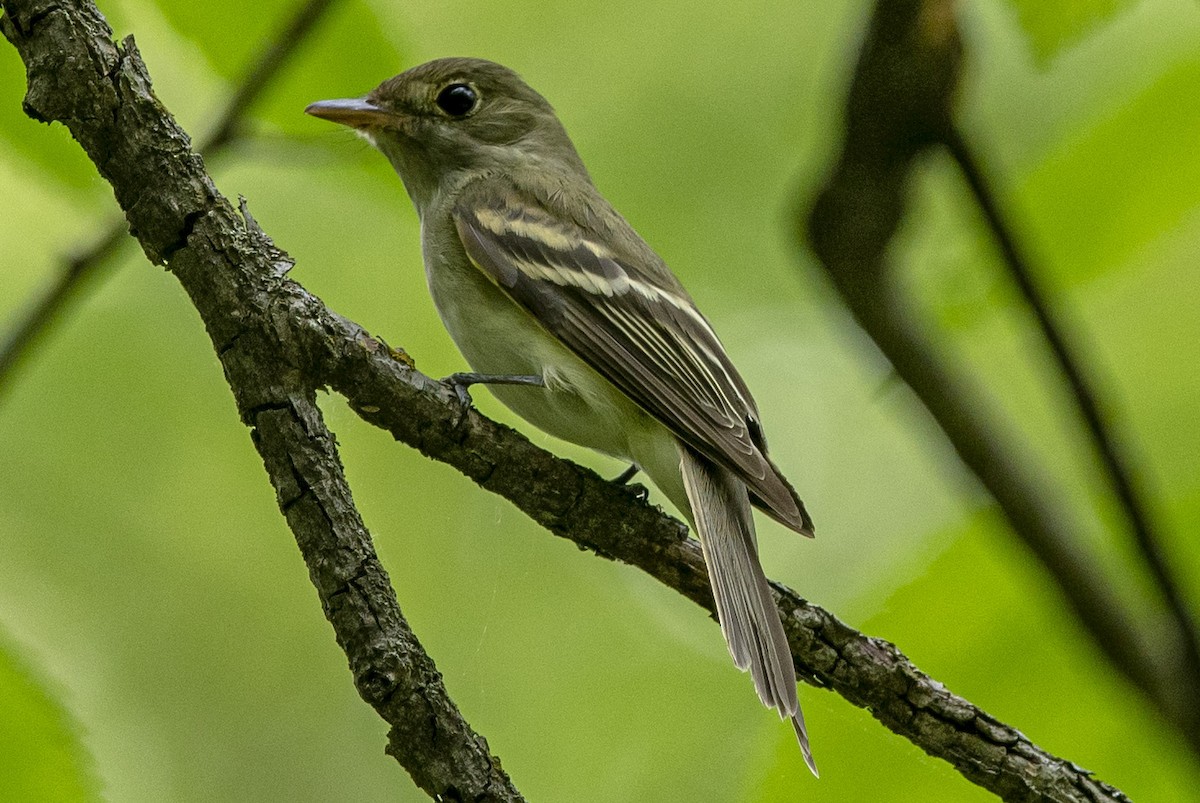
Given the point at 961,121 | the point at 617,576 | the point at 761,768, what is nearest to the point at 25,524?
the point at 617,576

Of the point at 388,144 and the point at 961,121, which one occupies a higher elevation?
the point at 388,144

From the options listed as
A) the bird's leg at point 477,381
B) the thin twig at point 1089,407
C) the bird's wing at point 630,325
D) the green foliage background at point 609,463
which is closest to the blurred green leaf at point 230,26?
the green foliage background at point 609,463

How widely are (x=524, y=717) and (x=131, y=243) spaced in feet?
6.85

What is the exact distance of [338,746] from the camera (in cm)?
561

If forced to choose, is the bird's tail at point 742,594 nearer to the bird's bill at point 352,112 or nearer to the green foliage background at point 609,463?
the green foliage background at point 609,463

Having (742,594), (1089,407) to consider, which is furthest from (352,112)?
(1089,407)

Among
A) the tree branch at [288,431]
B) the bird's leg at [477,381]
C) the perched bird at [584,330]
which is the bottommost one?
the tree branch at [288,431]

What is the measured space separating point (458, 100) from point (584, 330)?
1350 millimetres

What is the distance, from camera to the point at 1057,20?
252 cm

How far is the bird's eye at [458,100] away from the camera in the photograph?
459cm

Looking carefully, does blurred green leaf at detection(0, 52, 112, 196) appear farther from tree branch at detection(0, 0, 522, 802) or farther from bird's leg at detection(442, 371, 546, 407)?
bird's leg at detection(442, 371, 546, 407)

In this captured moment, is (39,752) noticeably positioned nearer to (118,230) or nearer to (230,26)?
(118,230)

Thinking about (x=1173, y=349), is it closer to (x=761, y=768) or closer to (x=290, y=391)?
(x=761, y=768)

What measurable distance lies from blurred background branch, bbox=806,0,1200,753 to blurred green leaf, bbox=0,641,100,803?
1636 millimetres
